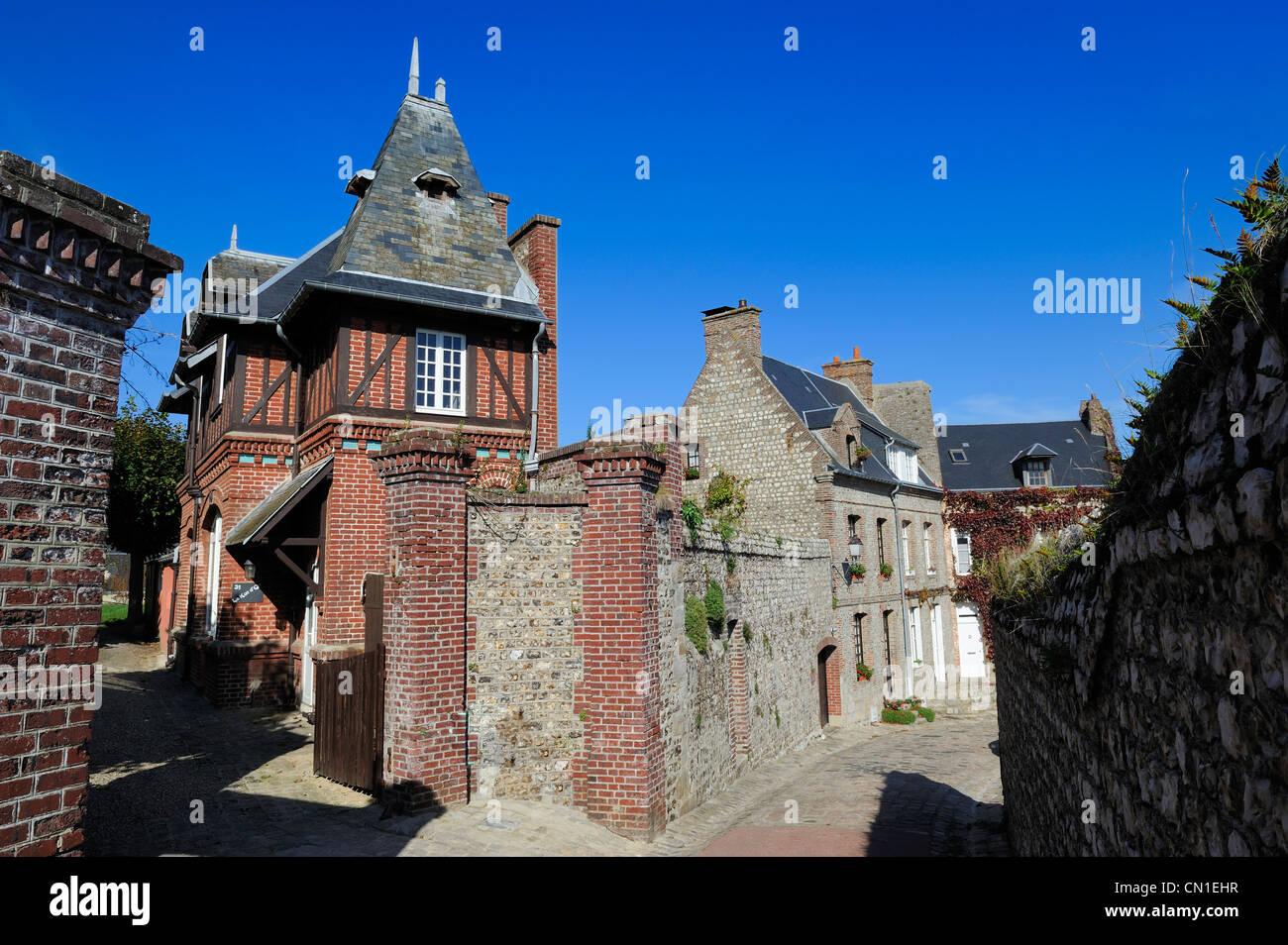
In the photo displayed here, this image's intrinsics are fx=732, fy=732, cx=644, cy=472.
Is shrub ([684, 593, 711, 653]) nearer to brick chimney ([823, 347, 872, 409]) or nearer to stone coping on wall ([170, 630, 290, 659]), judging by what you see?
stone coping on wall ([170, 630, 290, 659])

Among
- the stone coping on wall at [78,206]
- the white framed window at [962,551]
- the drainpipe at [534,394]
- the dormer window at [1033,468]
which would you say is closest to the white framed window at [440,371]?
the drainpipe at [534,394]

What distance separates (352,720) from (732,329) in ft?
56.4

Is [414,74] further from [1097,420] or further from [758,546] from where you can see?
[1097,420]

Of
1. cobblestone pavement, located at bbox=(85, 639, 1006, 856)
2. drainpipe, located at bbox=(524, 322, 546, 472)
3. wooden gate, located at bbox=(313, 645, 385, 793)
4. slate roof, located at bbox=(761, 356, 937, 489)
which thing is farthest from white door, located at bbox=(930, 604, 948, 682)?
wooden gate, located at bbox=(313, 645, 385, 793)

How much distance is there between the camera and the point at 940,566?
92.9ft

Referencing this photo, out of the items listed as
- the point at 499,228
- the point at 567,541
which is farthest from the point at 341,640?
the point at 499,228

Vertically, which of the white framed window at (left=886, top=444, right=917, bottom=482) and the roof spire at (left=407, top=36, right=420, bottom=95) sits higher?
the roof spire at (left=407, top=36, right=420, bottom=95)

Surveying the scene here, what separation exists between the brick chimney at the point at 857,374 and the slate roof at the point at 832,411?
0.50 meters

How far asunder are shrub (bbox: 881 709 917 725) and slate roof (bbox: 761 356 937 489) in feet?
23.1

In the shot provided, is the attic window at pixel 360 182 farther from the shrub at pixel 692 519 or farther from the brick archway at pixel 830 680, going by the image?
the brick archway at pixel 830 680

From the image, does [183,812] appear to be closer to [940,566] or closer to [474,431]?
[474,431]

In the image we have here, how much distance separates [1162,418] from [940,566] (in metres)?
27.1

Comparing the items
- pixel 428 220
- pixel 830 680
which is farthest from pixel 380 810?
pixel 830 680

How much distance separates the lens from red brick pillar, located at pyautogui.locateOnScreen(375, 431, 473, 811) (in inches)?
344
